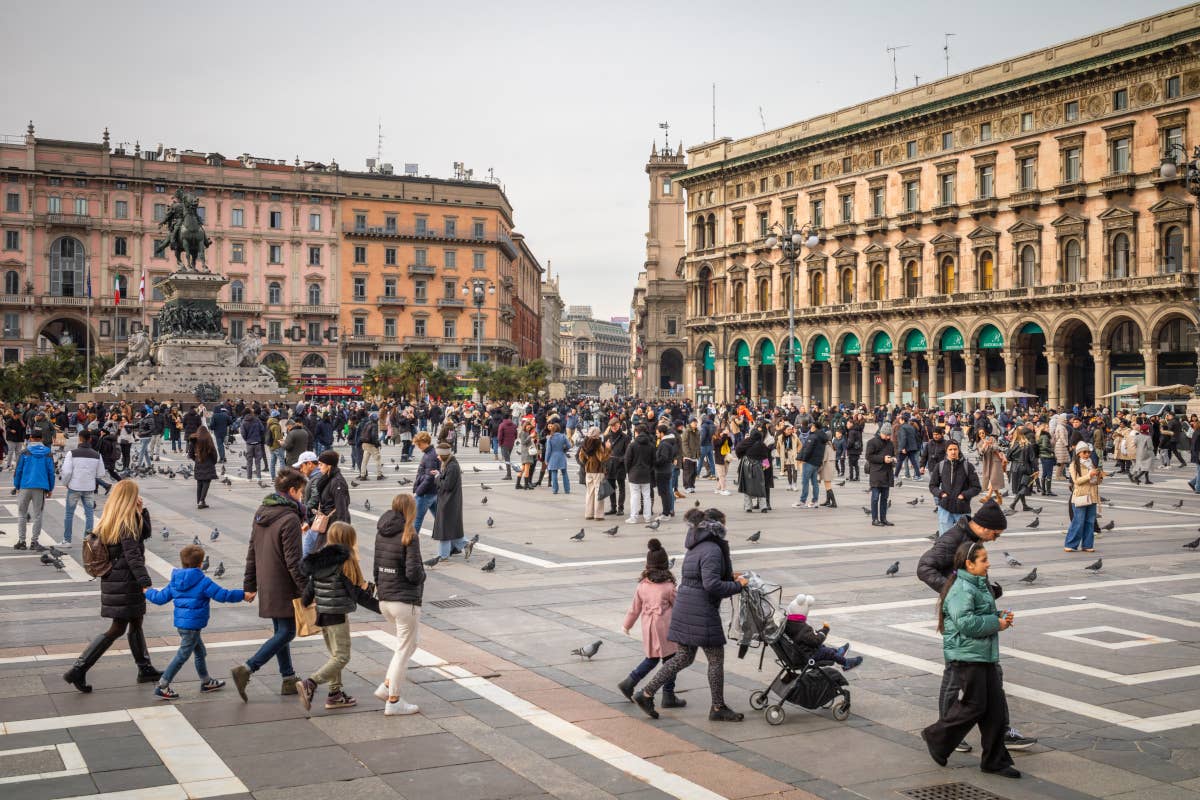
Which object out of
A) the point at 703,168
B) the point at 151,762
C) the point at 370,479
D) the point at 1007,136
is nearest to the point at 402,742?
the point at 151,762

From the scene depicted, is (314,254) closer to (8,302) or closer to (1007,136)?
(8,302)

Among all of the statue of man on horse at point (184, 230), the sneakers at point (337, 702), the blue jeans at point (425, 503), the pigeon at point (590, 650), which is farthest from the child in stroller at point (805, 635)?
the statue of man on horse at point (184, 230)

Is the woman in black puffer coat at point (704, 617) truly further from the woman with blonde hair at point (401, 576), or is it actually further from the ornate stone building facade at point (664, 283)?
the ornate stone building facade at point (664, 283)

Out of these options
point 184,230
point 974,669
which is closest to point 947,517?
point 974,669

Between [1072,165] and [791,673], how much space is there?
52967mm

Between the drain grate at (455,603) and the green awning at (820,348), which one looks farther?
the green awning at (820,348)

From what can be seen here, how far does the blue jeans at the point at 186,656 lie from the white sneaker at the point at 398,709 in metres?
1.52

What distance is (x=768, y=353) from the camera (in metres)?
76.2

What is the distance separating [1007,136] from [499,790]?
189 ft

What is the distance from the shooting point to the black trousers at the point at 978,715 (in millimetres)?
6789

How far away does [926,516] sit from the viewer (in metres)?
20.7

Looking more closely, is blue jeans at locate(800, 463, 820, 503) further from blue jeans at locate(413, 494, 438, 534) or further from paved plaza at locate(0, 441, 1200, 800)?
blue jeans at locate(413, 494, 438, 534)

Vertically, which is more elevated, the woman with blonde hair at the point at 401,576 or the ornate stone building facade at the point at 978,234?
the ornate stone building facade at the point at 978,234

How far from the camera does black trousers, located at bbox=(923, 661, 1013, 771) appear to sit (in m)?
6.79
